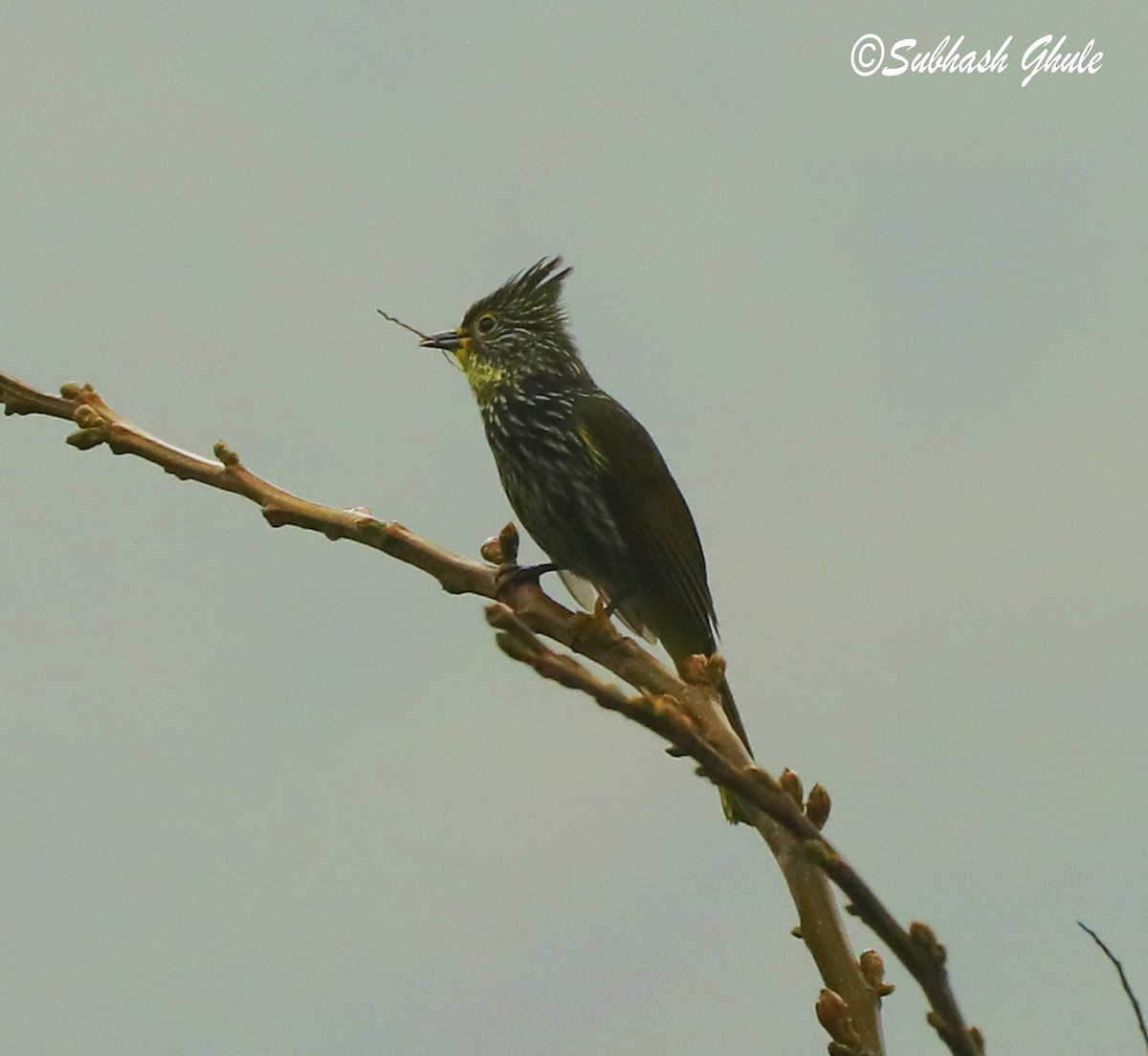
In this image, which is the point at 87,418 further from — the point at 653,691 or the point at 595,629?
the point at 653,691

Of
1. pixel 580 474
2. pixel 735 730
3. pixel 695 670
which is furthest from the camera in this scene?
pixel 580 474

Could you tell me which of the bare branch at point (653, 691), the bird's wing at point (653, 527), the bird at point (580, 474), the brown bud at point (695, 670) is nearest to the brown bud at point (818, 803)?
the bare branch at point (653, 691)

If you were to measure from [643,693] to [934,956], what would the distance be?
13.5 inches

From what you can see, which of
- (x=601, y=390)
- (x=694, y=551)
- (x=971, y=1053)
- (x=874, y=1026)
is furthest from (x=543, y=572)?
(x=971, y=1053)

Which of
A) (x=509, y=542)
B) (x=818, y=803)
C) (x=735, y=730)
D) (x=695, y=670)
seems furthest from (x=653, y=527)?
(x=818, y=803)

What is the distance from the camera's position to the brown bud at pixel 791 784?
1.57 metres

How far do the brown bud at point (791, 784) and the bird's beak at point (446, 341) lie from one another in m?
2.64

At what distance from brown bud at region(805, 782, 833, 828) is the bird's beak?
2617mm

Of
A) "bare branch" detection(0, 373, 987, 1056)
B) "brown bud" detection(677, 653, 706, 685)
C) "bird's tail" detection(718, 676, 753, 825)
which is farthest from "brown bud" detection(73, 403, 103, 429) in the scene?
"bird's tail" detection(718, 676, 753, 825)

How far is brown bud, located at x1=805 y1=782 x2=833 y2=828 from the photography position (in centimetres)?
162

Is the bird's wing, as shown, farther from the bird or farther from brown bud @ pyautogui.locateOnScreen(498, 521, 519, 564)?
brown bud @ pyautogui.locateOnScreen(498, 521, 519, 564)

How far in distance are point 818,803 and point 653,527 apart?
7.51 ft

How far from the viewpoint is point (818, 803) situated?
64.2 inches

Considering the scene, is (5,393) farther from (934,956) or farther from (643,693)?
(934,956)
